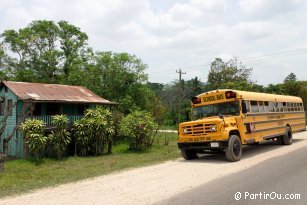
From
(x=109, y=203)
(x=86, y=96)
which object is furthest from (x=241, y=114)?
(x=86, y=96)

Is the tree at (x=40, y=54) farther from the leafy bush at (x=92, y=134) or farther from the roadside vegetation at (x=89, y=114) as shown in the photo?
the leafy bush at (x=92, y=134)

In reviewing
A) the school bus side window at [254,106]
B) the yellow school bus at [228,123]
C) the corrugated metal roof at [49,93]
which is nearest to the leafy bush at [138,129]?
the corrugated metal roof at [49,93]

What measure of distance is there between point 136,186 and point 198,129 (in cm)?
457

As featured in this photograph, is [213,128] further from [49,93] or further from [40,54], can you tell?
[40,54]

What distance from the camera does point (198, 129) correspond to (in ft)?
39.3

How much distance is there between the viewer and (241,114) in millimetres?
A: 12344

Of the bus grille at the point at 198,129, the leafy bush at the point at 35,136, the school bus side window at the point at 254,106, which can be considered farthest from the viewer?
the leafy bush at the point at 35,136

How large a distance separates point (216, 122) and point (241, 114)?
57.4 inches

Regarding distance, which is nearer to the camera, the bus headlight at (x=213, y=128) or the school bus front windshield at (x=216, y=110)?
the bus headlight at (x=213, y=128)

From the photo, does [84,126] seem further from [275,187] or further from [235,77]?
[235,77]

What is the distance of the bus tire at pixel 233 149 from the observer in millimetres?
11383

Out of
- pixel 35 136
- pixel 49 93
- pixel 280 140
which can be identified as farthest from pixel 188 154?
pixel 49 93

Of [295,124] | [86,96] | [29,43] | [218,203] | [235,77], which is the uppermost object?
[29,43]

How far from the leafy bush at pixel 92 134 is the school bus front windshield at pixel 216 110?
6.15 metres
